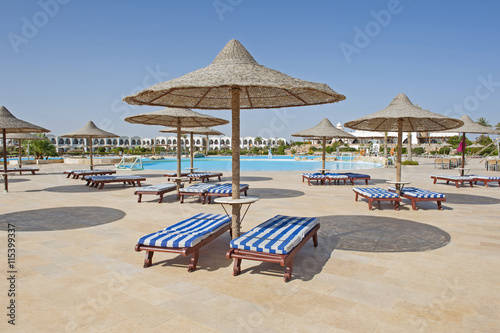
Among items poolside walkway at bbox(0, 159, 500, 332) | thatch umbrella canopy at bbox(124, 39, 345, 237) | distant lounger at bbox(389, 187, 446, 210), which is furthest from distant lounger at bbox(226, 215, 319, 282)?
distant lounger at bbox(389, 187, 446, 210)

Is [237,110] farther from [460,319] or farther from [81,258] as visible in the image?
[460,319]

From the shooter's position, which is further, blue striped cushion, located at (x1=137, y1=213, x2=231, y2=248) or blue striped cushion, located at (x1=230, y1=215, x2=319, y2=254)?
blue striped cushion, located at (x1=137, y1=213, x2=231, y2=248)

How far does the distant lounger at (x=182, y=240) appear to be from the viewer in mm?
3979

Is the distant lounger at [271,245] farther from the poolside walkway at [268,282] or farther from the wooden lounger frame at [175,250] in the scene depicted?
the wooden lounger frame at [175,250]

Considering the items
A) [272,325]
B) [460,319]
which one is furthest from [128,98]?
[460,319]

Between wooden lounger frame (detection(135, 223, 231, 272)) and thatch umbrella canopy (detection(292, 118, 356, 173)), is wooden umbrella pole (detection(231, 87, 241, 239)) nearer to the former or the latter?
wooden lounger frame (detection(135, 223, 231, 272))

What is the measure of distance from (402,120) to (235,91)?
19.5 feet

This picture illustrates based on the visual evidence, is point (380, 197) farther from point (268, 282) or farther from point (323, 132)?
point (323, 132)

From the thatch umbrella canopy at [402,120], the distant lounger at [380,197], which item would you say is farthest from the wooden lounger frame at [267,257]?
the thatch umbrella canopy at [402,120]

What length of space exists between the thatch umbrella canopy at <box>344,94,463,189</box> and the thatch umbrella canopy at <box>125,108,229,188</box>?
4.64m

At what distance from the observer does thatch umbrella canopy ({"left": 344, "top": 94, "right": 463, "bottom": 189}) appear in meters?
7.78

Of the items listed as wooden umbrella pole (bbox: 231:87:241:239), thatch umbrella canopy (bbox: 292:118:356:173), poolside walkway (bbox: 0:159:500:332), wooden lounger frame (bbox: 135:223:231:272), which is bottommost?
poolside walkway (bbox: 0:159:500:332)

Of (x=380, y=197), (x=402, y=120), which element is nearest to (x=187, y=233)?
(x=380, y=197)

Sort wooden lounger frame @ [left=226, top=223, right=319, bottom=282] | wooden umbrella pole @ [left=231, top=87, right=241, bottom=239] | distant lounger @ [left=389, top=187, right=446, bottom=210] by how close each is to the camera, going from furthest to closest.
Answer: distant lounger @ [left=389, top=187, right=446, bottom=210] → wooden umbrella pole @ [left=231, top=87, right=241, bottom=239] → wooden lounger frame @ [left=226, top=223, right=319, bottom=282]
